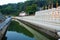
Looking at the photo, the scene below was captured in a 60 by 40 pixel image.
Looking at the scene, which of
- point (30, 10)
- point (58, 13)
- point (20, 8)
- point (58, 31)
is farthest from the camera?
point (20, 8)

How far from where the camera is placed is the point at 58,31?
1387cm

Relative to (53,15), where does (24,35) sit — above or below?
above

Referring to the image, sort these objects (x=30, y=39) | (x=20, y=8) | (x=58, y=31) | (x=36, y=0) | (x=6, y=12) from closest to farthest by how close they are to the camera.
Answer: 1. (x=58, y=31)
2. (x=30, y=39)
3. (x=36, y=0)
4. (x=6, y=12)
5. (x=20, y=8)

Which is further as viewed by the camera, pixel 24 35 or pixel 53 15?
pixel 53 15

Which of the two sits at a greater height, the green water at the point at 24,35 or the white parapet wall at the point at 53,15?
the green water at the point at 24,35

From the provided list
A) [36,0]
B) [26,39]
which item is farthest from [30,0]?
[26,39]

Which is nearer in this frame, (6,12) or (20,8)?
(6,12)

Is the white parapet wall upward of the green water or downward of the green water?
downward

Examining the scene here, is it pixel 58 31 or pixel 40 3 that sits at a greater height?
pixel 58 31

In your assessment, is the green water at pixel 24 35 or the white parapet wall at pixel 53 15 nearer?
the green water at pixel 24 35

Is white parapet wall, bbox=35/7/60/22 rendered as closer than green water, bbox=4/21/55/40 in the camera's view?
No

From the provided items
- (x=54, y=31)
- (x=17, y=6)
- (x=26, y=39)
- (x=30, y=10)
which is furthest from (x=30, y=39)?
(x=17, y=6)

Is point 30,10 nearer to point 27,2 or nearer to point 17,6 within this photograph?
point 27,2

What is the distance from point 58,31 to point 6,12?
356ft
